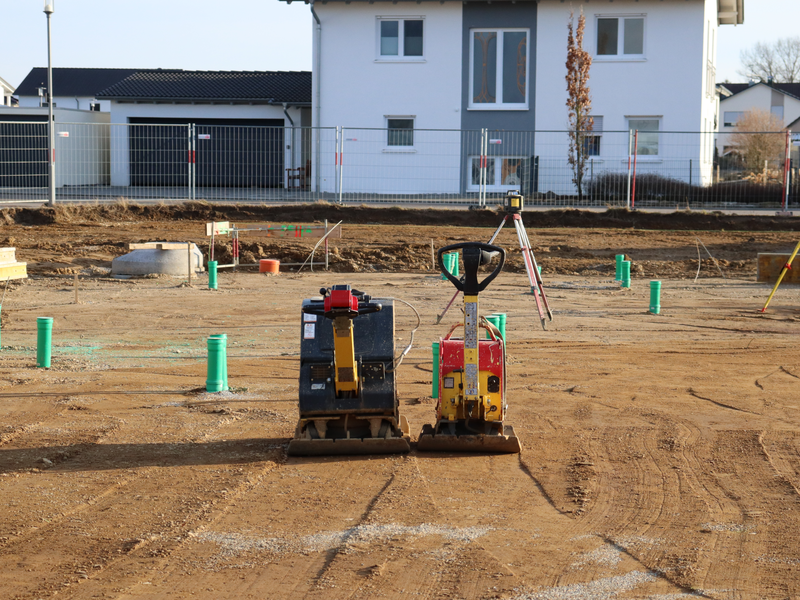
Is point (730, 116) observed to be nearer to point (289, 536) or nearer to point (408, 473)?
point (408, 473)

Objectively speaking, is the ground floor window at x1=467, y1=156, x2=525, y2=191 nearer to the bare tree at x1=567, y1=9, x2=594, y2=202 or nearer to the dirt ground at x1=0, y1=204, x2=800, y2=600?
the bare tree at x1=567, y1=9, x2=594, y2=202

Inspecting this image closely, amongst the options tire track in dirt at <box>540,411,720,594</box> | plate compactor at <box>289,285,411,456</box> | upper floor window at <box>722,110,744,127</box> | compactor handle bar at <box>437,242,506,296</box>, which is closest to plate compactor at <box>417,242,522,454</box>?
compactor handle bar at <box>437,242,506,296</box>

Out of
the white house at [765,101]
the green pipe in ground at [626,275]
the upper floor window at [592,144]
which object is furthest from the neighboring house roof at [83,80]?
the green pipe in ground at [626,275]

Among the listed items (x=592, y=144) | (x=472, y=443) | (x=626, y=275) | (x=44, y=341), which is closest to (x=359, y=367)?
(x=472, y=443)

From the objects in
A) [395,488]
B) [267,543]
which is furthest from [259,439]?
[267,543]

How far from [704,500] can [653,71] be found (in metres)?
26.7

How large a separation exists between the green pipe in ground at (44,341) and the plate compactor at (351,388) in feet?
13.5

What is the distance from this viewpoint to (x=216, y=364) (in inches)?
336

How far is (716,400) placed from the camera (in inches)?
333

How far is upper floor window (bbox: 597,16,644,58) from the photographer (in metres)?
30.2

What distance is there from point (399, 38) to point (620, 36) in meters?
7.61

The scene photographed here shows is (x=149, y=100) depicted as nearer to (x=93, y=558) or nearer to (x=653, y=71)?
(x=653, y=71)

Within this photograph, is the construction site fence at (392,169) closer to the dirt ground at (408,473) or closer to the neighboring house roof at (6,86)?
the dirt ground at (408,473)

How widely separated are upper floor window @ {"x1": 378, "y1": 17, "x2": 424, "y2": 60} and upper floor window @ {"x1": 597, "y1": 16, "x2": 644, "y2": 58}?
624cm
